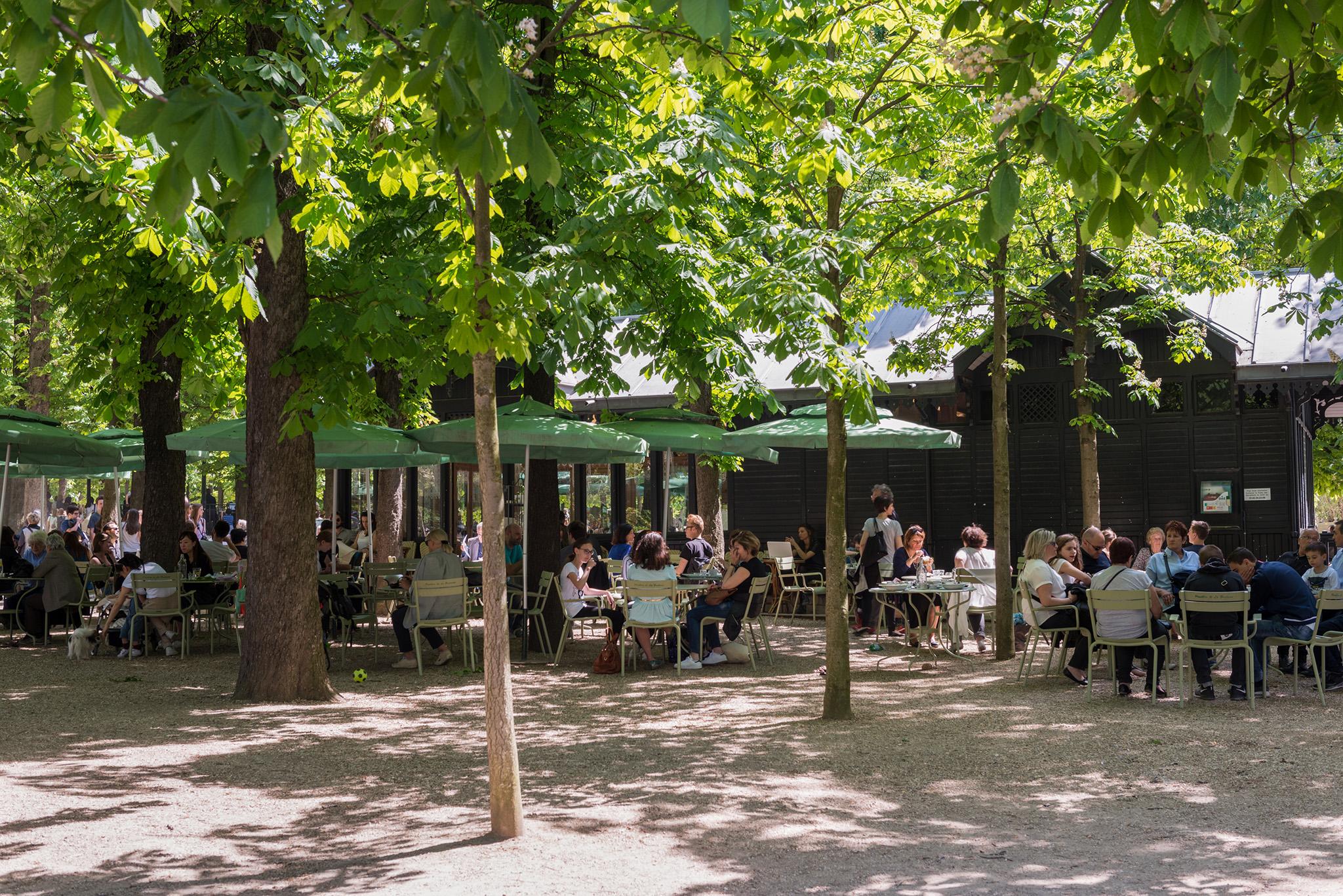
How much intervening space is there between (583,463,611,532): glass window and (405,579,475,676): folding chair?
1175cm

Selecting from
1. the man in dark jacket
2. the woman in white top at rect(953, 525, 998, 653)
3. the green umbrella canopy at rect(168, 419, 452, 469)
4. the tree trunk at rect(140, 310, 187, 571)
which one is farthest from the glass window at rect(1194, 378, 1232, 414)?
the tree trunk at rect(140, 310, 187, 571)

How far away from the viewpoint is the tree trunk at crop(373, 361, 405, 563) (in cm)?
2017

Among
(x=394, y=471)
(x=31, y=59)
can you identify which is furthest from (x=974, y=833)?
(x=394, y=471)

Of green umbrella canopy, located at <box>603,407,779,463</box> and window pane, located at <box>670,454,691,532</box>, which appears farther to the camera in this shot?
window pane, located at <box>670,454,691,532</box>

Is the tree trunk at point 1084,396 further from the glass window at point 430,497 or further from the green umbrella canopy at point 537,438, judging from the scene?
the glass window at point 430,497

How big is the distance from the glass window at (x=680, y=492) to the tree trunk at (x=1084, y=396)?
9432 millimetres

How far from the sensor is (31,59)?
10.4ft

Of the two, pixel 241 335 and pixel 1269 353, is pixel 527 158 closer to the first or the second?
pixel 241 335

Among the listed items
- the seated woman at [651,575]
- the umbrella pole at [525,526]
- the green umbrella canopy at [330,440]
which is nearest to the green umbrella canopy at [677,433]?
the umbrella pole at [525,526]

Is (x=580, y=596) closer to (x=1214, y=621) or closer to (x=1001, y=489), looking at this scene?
(x=1001, y=489)

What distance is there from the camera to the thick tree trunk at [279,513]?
10.7m

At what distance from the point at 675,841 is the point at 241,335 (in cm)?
672

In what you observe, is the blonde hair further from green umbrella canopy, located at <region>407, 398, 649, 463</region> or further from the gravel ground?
green umbrella canopy, located at <region>407, 398, 649, 463</region>

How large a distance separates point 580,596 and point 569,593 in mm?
127
